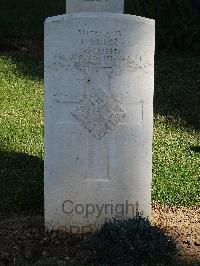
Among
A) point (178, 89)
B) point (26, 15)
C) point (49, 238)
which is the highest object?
point (26, 15)

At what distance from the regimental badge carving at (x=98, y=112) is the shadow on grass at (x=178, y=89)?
3179mm

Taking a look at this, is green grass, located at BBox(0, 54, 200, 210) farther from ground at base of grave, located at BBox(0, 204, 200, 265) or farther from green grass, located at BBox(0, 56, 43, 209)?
ground at base of grave, located at BBox(0, 204, 200, 265)

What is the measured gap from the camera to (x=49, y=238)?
446 cm

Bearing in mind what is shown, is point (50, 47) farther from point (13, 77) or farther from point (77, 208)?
point (13, 77)

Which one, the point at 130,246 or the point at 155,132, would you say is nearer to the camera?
the point at 130,246

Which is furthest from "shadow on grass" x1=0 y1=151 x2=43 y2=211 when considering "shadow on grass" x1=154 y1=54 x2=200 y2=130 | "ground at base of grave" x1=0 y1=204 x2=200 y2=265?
"shadow on grass" x1=154 y1=54 x2=200 y2=130

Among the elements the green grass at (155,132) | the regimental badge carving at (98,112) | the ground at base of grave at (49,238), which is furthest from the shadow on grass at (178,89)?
the regimental badge carving at (98,112)

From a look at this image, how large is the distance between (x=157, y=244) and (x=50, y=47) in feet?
4.45

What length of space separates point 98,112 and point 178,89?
4436 millimetres

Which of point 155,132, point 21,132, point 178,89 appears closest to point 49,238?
point 21,132

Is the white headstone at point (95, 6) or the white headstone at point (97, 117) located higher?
the white headstone at point (95, 6)

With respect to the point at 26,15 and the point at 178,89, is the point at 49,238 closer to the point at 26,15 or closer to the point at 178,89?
the point at 178,89

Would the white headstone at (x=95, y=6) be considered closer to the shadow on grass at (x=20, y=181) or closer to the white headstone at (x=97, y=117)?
the shadow on grass at (x=20, y=181)

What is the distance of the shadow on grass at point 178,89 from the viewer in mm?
7762
